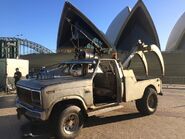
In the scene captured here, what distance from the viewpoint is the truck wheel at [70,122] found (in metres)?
8.19

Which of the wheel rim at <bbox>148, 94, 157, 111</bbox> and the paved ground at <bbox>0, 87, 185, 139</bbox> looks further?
the wheel rim at <bbox>148, 94, 157, 111</bbox>

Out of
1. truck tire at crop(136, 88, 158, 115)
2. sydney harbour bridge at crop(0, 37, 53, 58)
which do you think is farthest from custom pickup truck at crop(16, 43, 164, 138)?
sydney harbour bridge at crop(0, 37, 53, 58)

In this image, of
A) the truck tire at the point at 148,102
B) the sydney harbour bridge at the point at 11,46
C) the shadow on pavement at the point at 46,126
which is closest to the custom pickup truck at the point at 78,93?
the truck tire at the point at 148,102

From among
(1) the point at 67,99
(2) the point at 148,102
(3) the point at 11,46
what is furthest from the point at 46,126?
(3) the point at 11,46

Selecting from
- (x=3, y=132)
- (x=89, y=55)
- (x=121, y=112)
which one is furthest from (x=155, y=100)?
(x=3, y=132)

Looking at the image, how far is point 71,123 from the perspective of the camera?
8516mm

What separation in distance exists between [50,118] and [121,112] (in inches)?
178

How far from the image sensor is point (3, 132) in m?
8.92

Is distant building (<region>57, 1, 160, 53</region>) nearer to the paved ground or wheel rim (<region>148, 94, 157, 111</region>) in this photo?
wheel rim (<region>148, 94, 157, 111</region>)

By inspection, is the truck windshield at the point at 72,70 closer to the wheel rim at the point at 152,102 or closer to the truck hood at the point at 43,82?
the truck hood at the point at 43,82

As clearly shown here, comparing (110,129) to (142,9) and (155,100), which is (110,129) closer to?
(155,100)

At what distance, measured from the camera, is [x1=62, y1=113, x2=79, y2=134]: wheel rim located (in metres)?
8.37

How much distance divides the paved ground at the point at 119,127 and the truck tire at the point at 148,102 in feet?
0.72

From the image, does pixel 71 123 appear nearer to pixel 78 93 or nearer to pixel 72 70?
pixel 78 93
